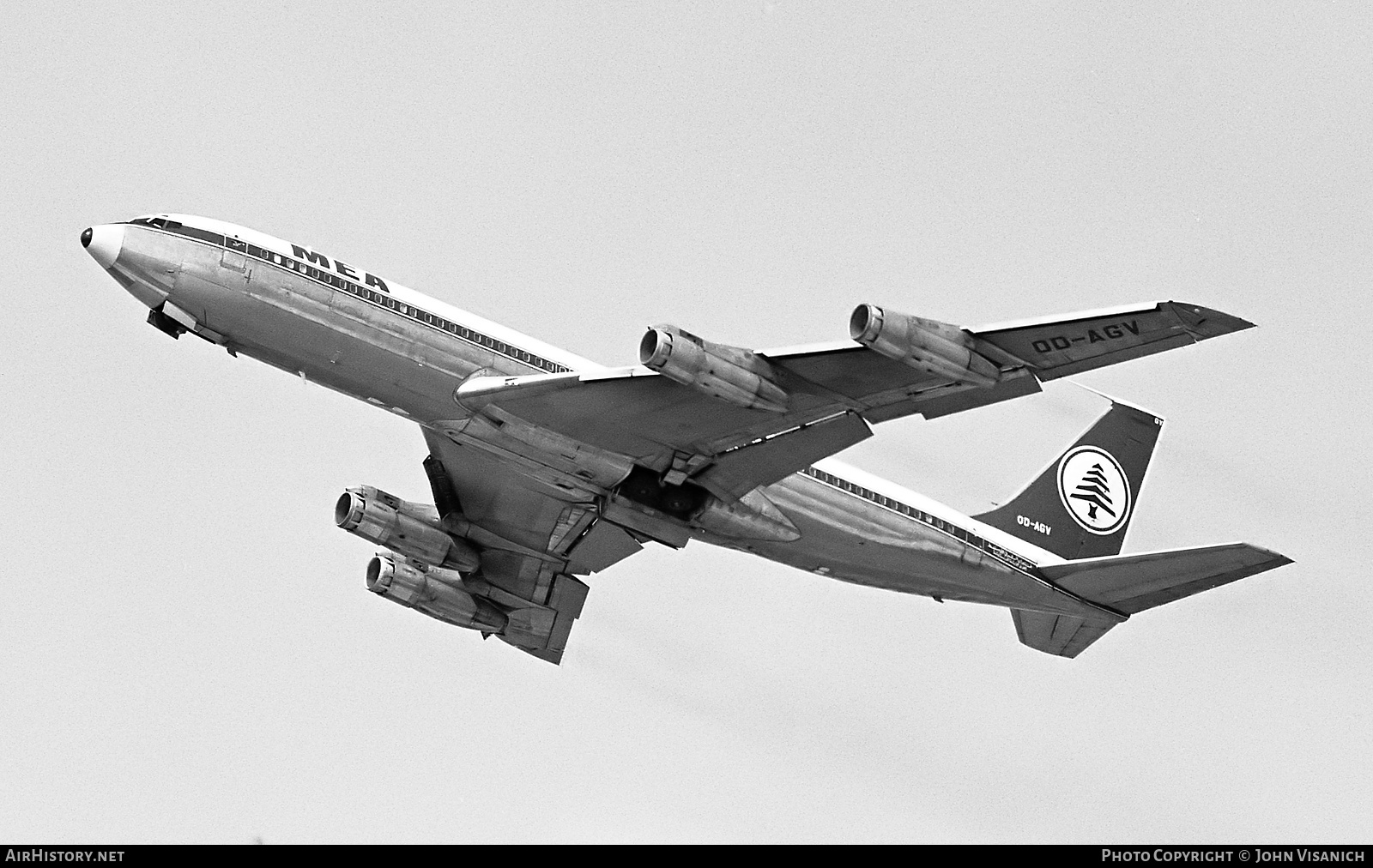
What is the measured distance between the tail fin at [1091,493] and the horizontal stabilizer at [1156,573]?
8.30 ft

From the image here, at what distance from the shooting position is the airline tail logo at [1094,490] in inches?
1983

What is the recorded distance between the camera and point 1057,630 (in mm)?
48312

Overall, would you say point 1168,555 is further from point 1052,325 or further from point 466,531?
point 466,531

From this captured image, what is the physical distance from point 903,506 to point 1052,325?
446 inches

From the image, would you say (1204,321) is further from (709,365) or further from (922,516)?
(922,516)

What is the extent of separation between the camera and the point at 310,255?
130 feet

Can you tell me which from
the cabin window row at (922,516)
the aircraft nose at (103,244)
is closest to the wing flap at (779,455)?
the cabin window row at (922,516)

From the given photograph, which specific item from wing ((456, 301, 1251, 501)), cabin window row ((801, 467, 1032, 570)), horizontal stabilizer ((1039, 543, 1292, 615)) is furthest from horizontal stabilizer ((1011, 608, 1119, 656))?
wing ((456, 301, 1251, 501))

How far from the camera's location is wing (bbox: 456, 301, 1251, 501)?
34.6m

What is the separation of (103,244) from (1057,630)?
89.0 feet

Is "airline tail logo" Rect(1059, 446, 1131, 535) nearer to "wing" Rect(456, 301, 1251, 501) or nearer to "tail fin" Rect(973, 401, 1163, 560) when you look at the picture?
"tail fin" Rect(973, 401, 1163, 560)

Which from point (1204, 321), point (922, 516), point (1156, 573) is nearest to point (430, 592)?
point (922, 516)

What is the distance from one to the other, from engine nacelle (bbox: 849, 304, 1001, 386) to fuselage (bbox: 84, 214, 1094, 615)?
23.5 ft

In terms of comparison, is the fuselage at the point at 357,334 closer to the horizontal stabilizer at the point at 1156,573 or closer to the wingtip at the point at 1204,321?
the horizontal stabilizer at the point at 1156,573
